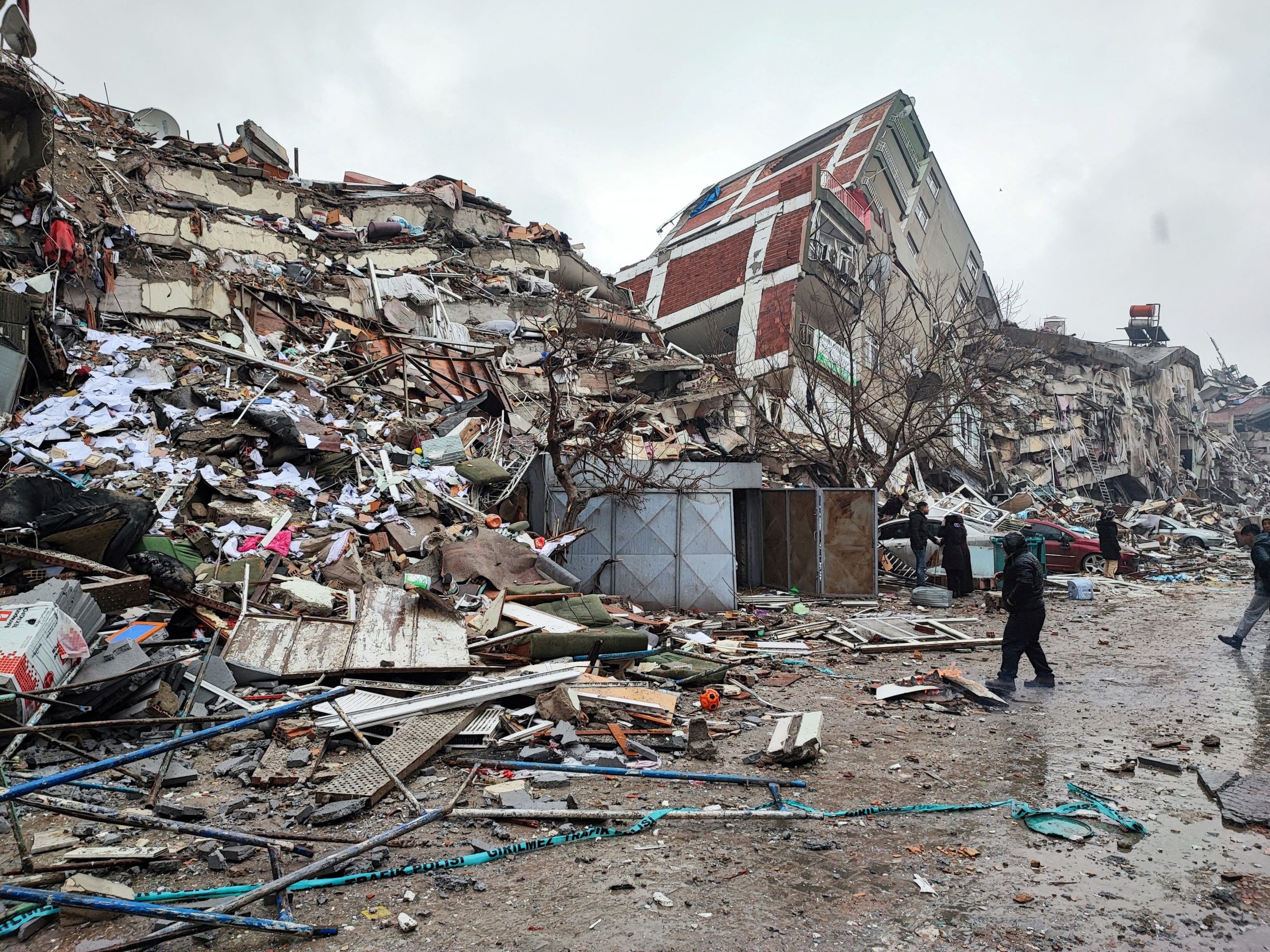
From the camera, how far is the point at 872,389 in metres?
21.0

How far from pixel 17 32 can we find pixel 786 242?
20109 mm

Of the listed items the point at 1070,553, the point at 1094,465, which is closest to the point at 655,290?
the point at 1070,553

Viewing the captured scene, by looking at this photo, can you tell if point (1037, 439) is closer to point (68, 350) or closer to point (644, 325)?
point (644, 325)

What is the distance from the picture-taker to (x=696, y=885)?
11.0 feet

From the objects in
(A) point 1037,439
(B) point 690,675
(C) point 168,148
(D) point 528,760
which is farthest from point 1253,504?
(C) point 168,148

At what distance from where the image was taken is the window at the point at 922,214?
110 ft

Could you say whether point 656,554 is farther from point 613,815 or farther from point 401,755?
point 613,815

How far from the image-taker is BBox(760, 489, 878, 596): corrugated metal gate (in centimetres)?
1244

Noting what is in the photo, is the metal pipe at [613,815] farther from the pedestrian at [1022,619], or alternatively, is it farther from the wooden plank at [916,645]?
the wooden plank at [916,645]

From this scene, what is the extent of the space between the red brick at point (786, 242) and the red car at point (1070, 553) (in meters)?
11.7

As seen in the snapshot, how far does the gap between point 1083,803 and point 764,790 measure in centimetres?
177

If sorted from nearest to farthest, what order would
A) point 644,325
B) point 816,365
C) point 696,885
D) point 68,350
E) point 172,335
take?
point 696,885, point 68,350, point 172,335, point 816,365, point 644,325

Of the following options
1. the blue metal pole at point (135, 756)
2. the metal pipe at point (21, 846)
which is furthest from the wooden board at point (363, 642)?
the blue metal pole at point (135, 756)

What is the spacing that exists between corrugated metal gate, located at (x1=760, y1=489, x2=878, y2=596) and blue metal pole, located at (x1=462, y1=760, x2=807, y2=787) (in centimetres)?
814
